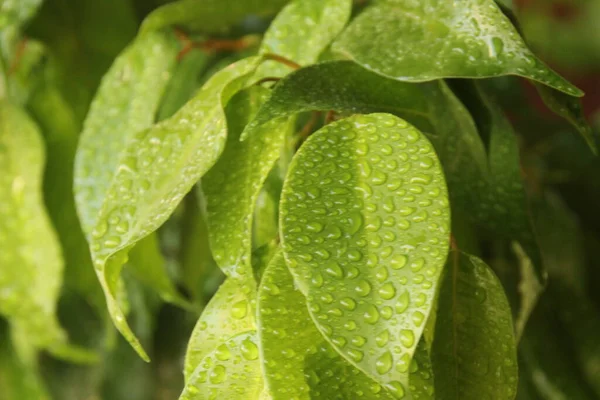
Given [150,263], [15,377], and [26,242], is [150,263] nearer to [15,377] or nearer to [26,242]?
[26,242]

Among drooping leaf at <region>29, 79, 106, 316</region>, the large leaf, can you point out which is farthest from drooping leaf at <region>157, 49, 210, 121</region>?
the large leaf

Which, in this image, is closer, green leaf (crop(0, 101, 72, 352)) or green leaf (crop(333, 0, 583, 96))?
green leaf (crop(333, 0, 583, 96))

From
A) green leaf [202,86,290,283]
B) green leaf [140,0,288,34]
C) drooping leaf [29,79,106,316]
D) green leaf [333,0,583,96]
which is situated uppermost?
green leaf [333,0,583,96]

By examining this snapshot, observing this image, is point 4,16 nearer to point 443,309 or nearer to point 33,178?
point 33,178

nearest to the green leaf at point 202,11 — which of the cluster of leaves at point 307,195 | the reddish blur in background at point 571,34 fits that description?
the cluster of leaves at point 307,195

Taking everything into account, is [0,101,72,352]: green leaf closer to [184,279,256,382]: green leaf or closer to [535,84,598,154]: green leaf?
[184,279,256,382]: green leaf

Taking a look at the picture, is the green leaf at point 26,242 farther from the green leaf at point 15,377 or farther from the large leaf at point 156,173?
the green leaf at point 15,377
